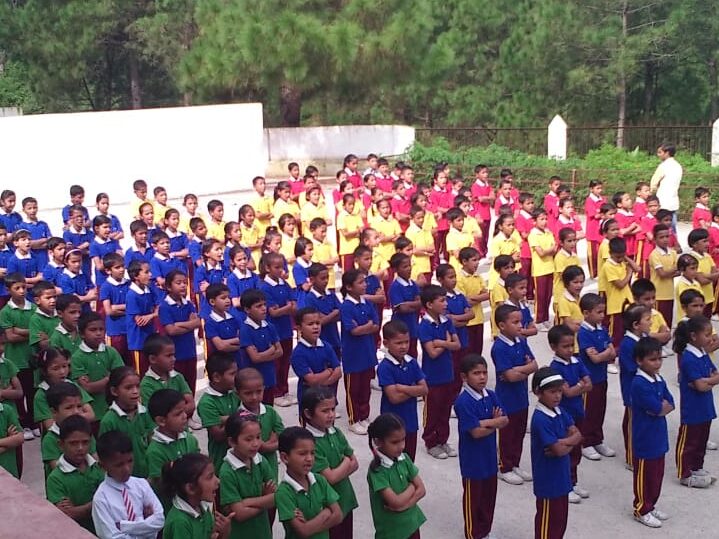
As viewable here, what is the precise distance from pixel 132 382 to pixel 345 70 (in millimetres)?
18259

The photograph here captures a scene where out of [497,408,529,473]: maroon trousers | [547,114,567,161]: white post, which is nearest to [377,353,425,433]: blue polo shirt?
[497,408,529,473]: maroon trousers

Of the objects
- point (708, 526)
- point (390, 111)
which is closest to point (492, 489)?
point (708, 526)

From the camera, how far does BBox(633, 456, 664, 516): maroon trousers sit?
6.05m

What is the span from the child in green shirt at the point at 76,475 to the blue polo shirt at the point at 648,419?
3235 millimetres

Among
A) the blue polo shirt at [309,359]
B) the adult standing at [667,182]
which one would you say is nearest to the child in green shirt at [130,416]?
the blue polo shirt at [309,359]

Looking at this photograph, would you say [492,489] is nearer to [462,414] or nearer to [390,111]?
[462,414]

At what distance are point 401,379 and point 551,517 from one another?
4.21 feet

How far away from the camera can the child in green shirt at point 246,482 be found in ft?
15.4

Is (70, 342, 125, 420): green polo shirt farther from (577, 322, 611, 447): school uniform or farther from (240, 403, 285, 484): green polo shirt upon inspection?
(577, 322, 611, 447): school uniform

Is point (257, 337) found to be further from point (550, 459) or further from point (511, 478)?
point (550, 459)

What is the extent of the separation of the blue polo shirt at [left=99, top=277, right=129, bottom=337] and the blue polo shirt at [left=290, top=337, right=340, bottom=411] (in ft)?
7.11

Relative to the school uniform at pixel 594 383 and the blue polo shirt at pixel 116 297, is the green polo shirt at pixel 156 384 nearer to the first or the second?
the blue polo shirt at pixel 116 297

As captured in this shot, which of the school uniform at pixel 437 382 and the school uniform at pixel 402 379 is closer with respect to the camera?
the school uniform at pixel 402 379

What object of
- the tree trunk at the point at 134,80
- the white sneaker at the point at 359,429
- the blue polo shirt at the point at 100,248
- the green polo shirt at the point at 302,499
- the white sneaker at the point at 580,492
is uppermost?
the tree trunk at the point at 134,80
